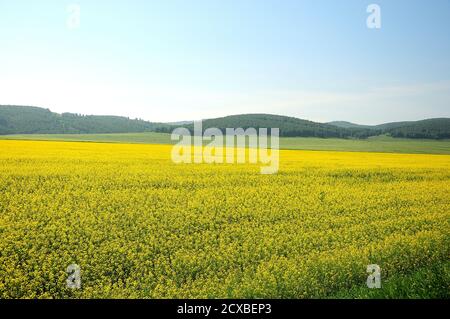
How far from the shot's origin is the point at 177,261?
7344 millimetres

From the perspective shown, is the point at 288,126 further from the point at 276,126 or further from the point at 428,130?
the point at 428,130

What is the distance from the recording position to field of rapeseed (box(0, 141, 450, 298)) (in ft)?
21.2

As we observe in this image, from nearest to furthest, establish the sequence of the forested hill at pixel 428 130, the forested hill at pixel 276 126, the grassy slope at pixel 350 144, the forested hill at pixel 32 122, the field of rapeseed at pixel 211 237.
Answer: the field of rapeseed at pixel 211 237 < the grassy slope at pixel 350 144 < the forested hill at pixel 428 130 < the forested hill at pixel 276 126 < the forested hill at pixel 32 122

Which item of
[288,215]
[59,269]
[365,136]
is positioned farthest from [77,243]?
[365,136]

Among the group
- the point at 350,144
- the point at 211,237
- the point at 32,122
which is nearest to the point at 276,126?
the point at 350,144

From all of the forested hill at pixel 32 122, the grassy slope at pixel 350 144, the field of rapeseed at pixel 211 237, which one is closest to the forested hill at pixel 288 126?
the grassy slope at pixel 350 144

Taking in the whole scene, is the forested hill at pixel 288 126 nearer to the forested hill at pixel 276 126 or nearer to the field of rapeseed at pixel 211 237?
the forested hill at pixel 276 126

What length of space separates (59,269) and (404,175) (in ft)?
55.4

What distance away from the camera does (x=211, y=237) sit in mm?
8438

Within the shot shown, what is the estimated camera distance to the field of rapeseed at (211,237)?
6.45 meters

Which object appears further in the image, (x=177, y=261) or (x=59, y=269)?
(x=177, y=261)

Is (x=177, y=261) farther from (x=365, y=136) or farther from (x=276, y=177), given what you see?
(x=365, y=136)

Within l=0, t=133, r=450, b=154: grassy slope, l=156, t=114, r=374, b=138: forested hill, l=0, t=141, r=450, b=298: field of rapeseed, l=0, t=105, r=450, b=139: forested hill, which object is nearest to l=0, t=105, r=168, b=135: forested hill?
l=0, t=105, r=450, b=139: forested hill

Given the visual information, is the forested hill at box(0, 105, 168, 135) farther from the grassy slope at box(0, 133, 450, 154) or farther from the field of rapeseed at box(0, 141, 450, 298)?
the field of rapeseed at box(0, 141, 450, 298)
